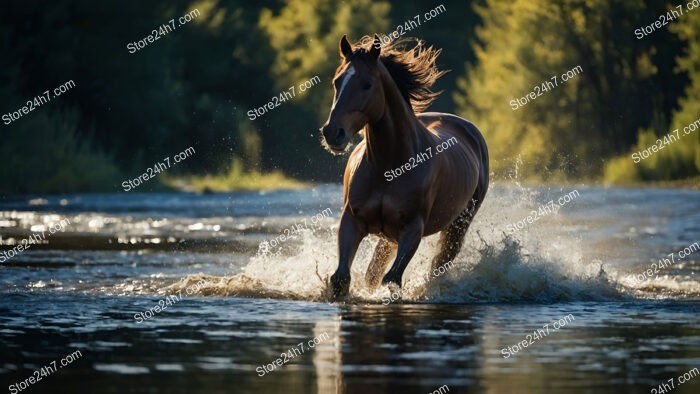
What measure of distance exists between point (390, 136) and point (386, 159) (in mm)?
193

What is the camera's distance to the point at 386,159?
1287cm

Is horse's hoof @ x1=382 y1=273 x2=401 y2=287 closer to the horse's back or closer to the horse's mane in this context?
the horse's mane

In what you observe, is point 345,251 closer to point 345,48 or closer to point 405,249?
point 405,249

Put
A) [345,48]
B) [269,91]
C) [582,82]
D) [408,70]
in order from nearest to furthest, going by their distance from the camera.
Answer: [345,48]
[408,70]
[269,91]
[582,82]

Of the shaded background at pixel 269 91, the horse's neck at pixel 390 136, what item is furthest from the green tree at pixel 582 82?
the horse's neck at pixel 390 136

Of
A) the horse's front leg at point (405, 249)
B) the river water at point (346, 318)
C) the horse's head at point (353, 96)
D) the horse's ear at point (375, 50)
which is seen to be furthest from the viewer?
the horse's front leg at point (405, 249)

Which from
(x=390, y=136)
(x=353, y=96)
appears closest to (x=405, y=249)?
(x=390, y=136)

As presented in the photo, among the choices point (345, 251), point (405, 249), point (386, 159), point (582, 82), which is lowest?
point (405, 249)

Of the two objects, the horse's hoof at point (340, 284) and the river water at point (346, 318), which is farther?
the horse's hoof at point (340, 284)

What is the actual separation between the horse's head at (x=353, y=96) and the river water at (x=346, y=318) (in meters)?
1.39

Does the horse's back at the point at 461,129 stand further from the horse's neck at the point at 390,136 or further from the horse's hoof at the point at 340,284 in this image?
the horse's hoof at the point at 340,284

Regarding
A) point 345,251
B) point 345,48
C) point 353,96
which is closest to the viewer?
point 353,96

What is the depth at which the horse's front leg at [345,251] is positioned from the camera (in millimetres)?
12672

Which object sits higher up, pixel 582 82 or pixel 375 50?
pixel 582 82
